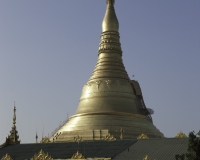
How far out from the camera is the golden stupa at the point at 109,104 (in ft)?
149

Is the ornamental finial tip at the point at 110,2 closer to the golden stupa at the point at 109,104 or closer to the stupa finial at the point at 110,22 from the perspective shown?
the golden stupa at the point at 109,104

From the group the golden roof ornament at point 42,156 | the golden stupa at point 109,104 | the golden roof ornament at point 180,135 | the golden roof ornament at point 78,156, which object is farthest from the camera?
the golden stupa at point 109,104

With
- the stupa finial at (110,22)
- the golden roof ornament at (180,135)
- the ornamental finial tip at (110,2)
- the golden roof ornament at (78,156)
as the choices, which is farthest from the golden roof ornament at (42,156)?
the ornamental finial tip at (110,2)

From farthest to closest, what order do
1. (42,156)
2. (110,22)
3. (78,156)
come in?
(110,22) → (42,156) → (78,156)

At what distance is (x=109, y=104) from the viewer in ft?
159

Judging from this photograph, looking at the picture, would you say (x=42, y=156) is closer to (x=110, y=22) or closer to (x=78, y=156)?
(x=78, y=156)

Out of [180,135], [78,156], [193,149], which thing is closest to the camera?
[193,149]

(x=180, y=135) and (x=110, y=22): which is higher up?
(x=110, y=22)

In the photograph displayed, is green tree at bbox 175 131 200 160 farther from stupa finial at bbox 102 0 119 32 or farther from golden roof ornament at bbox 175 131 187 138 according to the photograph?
stupa finial at bbox 102 0 119 32

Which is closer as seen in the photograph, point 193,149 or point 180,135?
point 193,149

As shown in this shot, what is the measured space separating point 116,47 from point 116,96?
640cm

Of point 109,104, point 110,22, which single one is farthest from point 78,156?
point 110,22

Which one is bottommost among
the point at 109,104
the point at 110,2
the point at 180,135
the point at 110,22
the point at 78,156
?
the point at 78,156

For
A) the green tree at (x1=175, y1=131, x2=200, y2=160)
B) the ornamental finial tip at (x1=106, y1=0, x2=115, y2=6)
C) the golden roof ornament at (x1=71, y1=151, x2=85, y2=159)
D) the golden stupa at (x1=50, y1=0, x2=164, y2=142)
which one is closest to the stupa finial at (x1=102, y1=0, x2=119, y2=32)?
the golden stupa at (x1=50, y1=0, x2=164, y2=142)
